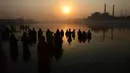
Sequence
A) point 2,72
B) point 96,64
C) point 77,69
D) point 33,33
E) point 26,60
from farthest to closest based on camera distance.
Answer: point 33,33 → point 26,60 → point 96,64 → point 77,69 → point 2,72

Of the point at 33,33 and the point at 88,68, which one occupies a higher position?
the point at 33,33

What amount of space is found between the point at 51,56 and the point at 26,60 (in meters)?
2.02

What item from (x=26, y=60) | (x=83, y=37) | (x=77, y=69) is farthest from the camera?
(x=83, y=37)

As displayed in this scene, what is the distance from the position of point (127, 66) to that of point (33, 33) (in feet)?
44.8

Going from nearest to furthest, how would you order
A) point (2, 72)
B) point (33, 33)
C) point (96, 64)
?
point (2, 72)
point (96, 64)
point (33, 33)

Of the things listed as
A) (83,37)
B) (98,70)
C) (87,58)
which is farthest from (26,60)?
(83,37)

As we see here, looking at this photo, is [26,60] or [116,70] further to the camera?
[26,60]

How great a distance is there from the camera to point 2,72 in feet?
36.0

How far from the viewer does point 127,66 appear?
12367mm

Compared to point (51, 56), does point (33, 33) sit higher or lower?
higher

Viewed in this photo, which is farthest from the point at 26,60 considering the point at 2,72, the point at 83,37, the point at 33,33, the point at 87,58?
the point at 83,37

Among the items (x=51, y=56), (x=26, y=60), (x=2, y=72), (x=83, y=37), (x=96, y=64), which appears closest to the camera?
(x=2, y=72)

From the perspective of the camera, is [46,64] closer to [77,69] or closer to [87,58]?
[77,69]

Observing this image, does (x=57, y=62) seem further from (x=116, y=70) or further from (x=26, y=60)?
(x=116, y=70)
